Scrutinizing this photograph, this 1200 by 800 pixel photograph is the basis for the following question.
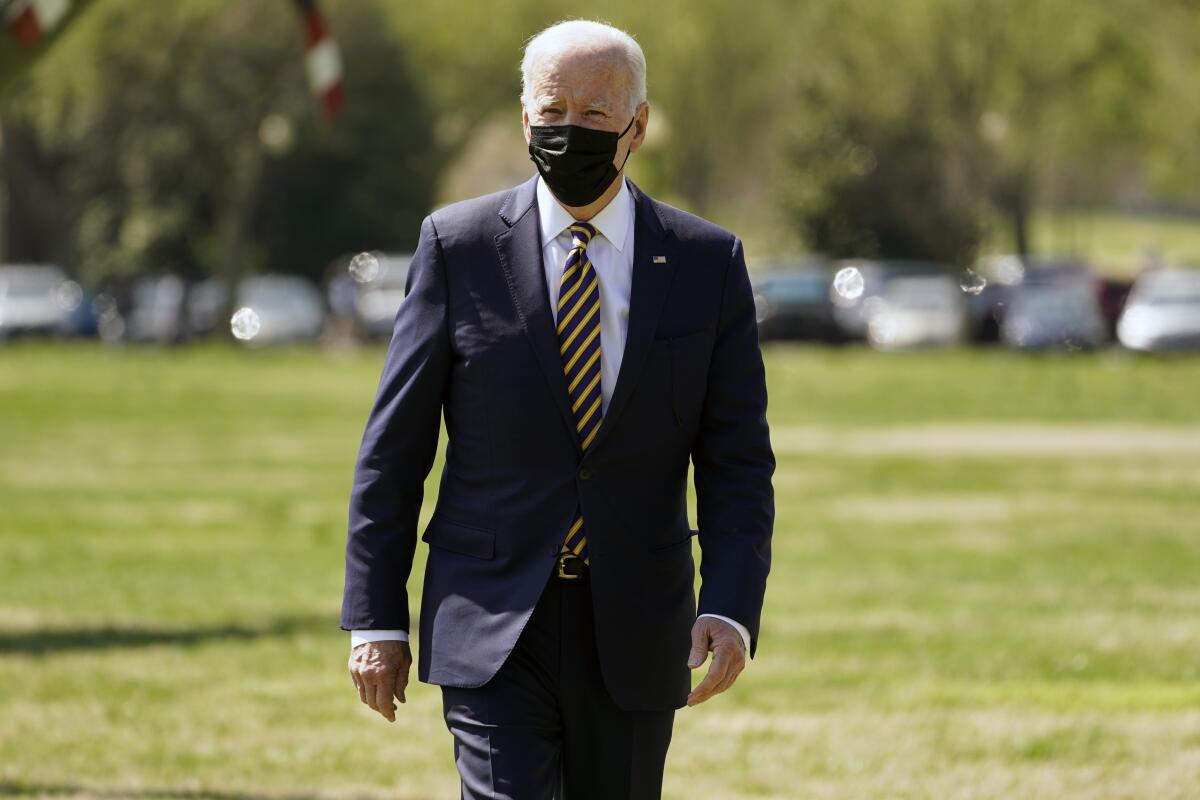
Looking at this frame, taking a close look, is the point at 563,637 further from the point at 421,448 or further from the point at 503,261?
the point at 503,261

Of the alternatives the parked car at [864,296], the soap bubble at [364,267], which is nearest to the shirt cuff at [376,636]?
the parked car at [864,296]

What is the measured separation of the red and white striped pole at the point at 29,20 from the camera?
8.61 metres

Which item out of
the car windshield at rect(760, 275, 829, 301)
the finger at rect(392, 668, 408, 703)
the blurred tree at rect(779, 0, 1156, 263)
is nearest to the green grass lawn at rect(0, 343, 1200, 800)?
the finger at rect(392, 668, 408, 703)

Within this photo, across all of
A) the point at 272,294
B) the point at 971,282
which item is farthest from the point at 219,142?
the point at 971,282

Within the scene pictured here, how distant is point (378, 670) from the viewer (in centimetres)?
429

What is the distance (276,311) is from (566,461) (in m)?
46.5

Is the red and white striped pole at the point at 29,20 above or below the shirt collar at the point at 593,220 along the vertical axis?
above

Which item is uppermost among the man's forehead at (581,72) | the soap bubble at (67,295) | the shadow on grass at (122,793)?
the man's forehead at (581,72)

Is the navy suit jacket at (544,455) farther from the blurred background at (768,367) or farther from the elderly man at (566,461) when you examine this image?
the blurred background at (768,367)

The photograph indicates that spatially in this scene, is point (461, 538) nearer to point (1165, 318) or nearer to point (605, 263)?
point (605, 263)

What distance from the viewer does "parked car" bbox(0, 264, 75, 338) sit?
160 feet

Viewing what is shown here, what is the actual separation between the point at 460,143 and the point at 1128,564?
157 ft

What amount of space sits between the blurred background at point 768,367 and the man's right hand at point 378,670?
1434 mm

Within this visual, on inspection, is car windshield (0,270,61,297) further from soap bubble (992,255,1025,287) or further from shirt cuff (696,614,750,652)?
shirt cuff (696,614,750,652)
